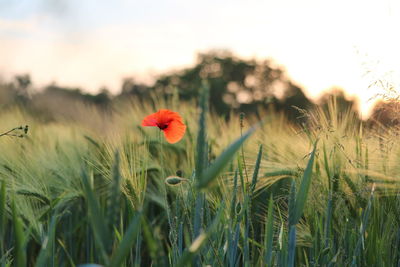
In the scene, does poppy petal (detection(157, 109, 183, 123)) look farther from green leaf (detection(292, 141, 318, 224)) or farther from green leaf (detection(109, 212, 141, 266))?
green leaf (detection(109, 212, 141, 266))

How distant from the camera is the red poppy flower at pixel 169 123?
4.18 feet

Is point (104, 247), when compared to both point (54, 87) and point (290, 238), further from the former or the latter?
point (54, 87)

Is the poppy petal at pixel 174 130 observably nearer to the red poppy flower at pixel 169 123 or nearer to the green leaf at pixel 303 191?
the red poppy flower at pixel 169 123

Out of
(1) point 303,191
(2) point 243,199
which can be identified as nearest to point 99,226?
(1) point 303,191

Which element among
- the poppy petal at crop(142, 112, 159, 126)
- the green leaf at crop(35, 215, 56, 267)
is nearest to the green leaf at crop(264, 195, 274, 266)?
the green leaf at crop(35, 215, 56, 267)

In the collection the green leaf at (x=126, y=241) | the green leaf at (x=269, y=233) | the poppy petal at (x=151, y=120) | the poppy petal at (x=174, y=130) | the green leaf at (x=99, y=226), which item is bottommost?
the green leaf at (x=269, y=233)

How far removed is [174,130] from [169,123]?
0.09 ft

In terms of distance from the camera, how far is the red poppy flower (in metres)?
1.28

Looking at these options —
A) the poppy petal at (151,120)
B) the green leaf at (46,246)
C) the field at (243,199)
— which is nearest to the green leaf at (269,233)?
the field at (243,199)

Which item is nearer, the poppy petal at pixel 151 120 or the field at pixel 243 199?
the field at pixel 243 199

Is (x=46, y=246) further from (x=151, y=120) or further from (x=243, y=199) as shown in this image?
(x=151, y=120)

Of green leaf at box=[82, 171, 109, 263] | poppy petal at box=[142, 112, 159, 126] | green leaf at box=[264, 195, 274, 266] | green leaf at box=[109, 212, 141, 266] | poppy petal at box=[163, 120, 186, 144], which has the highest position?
poppy petal at box=[142, 112, 159, 126]

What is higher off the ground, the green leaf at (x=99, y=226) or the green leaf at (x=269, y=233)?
the green leaf at (x=99, y=226)

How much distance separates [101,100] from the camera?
16688mm
